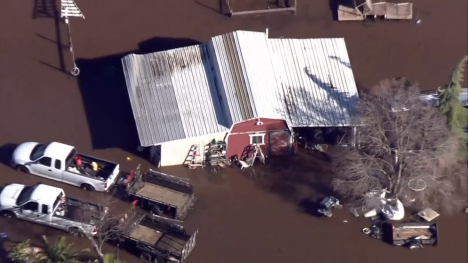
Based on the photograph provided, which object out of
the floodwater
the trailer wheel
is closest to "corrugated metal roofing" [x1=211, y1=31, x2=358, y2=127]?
the floodwater

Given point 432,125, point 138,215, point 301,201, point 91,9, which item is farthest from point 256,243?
point 91,9

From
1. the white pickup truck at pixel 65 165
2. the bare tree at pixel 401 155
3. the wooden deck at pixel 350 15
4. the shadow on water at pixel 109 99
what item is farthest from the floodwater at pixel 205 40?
the bare tree at pixel 401 155

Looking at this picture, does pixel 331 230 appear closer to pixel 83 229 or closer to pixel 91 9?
pixel 83 229

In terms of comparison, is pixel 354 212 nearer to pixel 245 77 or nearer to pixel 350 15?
pixel 245 77

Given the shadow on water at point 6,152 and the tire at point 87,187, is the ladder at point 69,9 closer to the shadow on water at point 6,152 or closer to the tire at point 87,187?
the shadow on water at point 6,152

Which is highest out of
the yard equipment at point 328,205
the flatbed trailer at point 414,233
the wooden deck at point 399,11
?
the wooden deck at point 399,11

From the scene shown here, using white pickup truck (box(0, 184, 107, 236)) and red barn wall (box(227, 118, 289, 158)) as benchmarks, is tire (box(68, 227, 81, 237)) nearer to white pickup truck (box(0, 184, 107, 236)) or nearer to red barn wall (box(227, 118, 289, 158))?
white pickup truck (box(0, 184, 107, 236))

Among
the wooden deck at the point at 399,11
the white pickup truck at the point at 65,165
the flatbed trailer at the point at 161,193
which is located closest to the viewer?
the flatbed trailer at the point at 161,193
